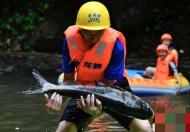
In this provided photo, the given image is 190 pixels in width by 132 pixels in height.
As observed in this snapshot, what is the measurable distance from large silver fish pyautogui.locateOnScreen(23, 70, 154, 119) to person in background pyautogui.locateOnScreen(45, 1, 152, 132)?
25 cm

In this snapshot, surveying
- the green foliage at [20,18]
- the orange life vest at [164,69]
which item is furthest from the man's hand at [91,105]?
the green foliage at [20,18]

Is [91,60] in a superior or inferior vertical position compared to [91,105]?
superior

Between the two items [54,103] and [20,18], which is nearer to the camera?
[54,103]

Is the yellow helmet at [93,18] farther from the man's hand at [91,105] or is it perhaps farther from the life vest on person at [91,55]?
the man's hand at [91,105]

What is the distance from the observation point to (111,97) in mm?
3475

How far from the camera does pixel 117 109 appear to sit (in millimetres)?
3512

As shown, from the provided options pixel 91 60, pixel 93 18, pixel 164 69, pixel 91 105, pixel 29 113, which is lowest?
pixel 29 113

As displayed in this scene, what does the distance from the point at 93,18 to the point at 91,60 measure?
34 cm

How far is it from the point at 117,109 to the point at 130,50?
1229cm

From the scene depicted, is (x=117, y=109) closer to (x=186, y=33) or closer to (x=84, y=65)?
(x=84, y=65)

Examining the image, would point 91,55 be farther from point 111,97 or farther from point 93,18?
point 111,97

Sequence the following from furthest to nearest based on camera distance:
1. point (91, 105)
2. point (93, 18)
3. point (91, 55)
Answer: point (91, 55) → point (93, 18) → point (91, 105)

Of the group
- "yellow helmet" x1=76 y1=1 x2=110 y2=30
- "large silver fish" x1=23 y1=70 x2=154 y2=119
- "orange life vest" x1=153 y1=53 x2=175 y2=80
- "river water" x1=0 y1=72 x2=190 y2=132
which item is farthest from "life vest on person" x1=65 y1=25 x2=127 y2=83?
"orange life vest" x1=153 y1=53 x2=175 y2=80

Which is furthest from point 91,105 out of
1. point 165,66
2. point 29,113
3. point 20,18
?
point 20,18
